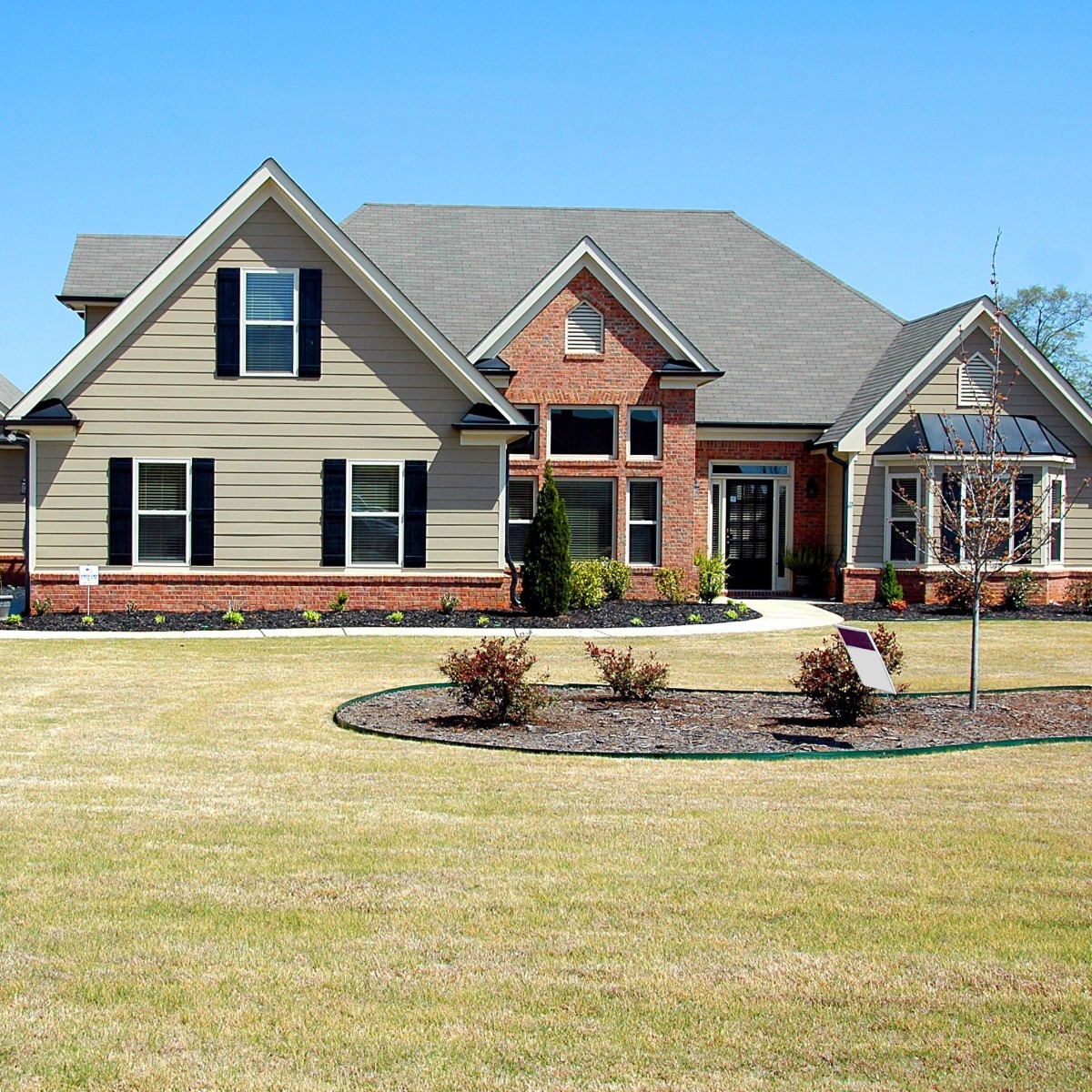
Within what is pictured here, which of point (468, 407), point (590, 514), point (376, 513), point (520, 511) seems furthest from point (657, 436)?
point (376, 513)

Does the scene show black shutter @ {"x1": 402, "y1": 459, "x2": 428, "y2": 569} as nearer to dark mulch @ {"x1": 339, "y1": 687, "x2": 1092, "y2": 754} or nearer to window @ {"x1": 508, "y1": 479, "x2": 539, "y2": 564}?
window @ {"x1": 508, "y1": 479, "x2": 539, "y2": 564}

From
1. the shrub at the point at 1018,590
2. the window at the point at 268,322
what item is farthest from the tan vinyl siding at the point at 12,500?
the shrub at the point at 1018,590

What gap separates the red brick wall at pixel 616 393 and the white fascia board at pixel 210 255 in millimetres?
3175

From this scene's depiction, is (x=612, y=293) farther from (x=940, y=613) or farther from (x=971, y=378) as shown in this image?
(x=940, y=613)

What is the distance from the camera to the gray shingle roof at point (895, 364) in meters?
26.4

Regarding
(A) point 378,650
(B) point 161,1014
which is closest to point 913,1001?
(B) point 161,1014

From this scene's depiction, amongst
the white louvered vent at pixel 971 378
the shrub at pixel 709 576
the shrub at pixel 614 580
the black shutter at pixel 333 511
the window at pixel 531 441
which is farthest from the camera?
the white louvered vent at pixel 971 378

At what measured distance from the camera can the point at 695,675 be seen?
15.5m

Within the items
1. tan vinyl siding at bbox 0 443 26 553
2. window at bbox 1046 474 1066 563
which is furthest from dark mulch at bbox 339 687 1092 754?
tan vinyl siding at bbox 0 443 26 553

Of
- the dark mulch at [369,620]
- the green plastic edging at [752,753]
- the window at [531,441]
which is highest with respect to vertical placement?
the window at [531,441]

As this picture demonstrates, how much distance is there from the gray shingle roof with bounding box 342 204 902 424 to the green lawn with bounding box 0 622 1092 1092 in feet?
58.9

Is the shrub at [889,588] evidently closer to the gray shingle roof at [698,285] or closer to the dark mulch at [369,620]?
the gray shingle roof at [698,285]

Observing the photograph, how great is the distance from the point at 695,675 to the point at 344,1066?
11.3 m

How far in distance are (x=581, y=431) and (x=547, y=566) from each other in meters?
4.47
